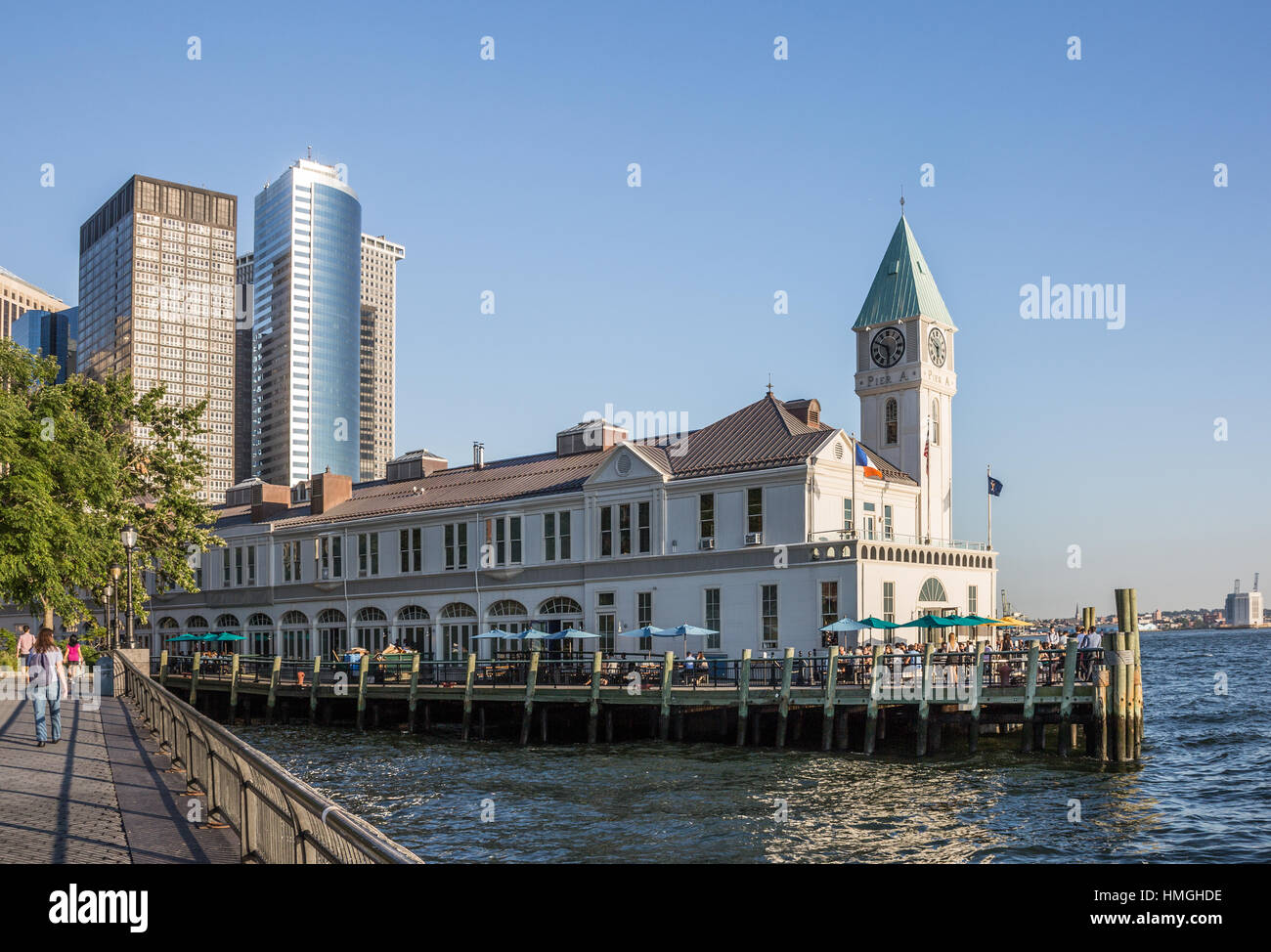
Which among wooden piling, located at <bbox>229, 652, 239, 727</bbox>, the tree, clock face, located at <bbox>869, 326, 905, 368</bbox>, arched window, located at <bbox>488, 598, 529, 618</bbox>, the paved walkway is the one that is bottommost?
wooden piling, located at <bbox>229, 652, 239, 727</bbox>

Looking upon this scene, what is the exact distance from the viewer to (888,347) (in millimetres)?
61188

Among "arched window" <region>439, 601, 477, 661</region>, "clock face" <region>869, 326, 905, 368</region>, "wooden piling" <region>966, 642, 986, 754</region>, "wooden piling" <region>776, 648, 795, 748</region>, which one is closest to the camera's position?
"wooden piling" <region>966, 642, 986, 754</region>

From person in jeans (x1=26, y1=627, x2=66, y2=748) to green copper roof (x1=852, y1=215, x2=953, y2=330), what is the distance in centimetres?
4653

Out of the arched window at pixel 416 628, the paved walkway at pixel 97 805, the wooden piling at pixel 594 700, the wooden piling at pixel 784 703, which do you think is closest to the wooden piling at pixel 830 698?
the wooden piling at pixel 784 703

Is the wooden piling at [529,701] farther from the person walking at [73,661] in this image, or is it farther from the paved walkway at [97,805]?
the paved walkway at [97,805]

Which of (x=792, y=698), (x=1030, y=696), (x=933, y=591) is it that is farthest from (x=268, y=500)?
(x=1030, y=696)

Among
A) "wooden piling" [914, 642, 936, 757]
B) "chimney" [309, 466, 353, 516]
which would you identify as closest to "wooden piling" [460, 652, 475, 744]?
"wooden piling" [914, 642, 936, 757]

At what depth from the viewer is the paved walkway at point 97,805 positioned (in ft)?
39.2

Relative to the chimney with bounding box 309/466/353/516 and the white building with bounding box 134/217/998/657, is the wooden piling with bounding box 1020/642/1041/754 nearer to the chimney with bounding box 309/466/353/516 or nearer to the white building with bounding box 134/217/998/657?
the white building with bounding box 134/217/998/657

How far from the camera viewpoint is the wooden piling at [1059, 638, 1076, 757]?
108 feet

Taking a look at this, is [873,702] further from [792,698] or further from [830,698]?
[792,698]

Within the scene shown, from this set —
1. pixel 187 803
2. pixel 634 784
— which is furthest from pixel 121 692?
pixel 187 803

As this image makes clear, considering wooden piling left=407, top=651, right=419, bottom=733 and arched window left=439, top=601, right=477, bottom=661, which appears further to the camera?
arched window left=439, top=601, right=477, bottom=661
